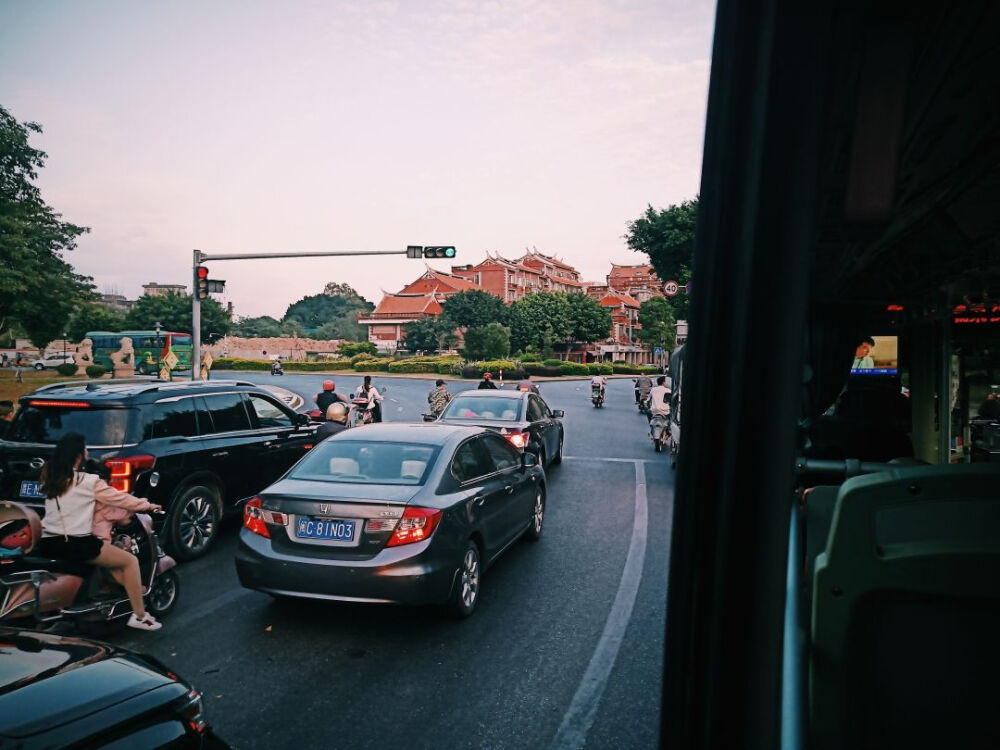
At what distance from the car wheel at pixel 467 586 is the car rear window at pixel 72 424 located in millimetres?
3610

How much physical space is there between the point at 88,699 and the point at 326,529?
270cm

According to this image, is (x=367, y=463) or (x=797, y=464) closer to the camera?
(x=797, y=464)

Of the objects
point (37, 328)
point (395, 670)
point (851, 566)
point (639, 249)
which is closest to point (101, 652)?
point (395, 670)

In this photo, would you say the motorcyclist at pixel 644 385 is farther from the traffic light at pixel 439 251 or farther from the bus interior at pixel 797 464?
the bus interior at pixel 797 464

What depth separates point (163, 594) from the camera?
19.1 feet

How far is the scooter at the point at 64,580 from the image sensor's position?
4.60 metres

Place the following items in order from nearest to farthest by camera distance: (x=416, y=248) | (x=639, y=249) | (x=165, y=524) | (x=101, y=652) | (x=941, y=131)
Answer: (x=101, y=652)
(x=941, y=131)
(x=165, y=524)
(x=416, y=248)
(x=639, y=249)

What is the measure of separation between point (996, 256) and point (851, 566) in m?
4.85

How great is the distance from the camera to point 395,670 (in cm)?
479

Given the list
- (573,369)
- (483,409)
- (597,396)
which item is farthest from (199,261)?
(573,369)

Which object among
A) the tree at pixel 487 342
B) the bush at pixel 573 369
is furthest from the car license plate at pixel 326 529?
the bush at pixel 573 369

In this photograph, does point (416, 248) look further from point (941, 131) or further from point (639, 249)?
point (941, 131)

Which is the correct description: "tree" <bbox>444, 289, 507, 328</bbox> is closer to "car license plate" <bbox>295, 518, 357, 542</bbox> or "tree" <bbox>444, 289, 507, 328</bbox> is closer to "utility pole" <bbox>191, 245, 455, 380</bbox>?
"utility pole" <bbox>191, 245, 455, 380</bbox>

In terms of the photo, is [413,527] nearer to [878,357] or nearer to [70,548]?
[70,548]
